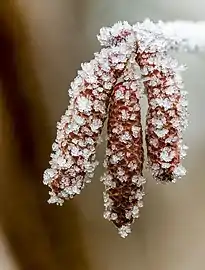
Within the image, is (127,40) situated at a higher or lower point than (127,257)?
higher

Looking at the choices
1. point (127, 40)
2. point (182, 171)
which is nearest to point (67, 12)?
point (127, 40)

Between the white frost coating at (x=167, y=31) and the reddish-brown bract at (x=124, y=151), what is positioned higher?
the white frost coating at (x=167, y=31)

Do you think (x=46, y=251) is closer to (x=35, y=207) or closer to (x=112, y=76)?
(x=35, y=207)

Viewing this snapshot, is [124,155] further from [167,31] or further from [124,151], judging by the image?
[167,31]

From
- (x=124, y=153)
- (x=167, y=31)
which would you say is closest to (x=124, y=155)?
(x=124, y=153)

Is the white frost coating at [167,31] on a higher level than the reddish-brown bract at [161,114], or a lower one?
higher
